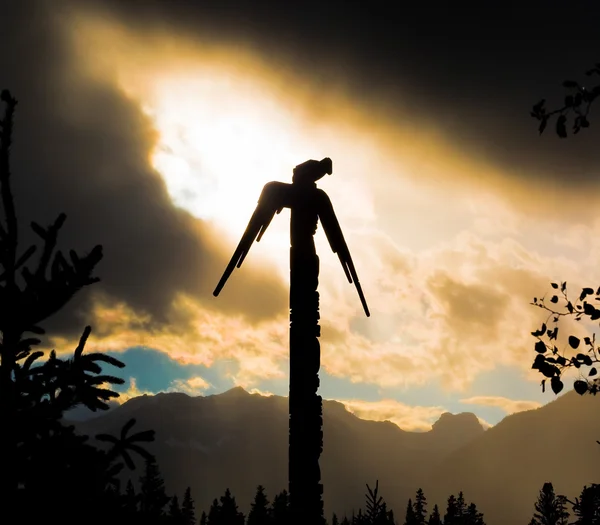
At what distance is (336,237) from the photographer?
367 inches

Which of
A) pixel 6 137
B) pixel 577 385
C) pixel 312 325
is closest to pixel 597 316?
pixel 577 385

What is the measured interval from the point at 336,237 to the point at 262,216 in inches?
46.8

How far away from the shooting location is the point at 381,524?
8.52 metres

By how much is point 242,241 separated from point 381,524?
432cm

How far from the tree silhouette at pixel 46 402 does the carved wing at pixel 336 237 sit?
328cm

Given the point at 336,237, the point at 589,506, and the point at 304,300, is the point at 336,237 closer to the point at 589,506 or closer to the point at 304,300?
the point at 304,300

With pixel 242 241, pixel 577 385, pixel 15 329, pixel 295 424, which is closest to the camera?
pixel 15 329

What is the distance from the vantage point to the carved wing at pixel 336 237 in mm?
8961

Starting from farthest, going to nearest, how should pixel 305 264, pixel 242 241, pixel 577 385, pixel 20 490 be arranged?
pixel 242 241 < pixel 305 264 < pixel 577 385 < pixel 20 490

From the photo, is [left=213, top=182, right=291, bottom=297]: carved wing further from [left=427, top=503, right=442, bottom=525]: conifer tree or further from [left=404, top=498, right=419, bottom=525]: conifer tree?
[left=404, top=498, right=419, bottom=525]: conifer tree

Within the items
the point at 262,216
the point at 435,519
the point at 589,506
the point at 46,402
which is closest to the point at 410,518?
the point at 435,519

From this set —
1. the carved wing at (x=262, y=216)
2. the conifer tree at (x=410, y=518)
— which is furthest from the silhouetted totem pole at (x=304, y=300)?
the conifer tree at (x=410, y=518)

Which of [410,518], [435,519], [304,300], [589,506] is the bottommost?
[410,518]

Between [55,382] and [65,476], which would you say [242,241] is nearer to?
[55,382]
